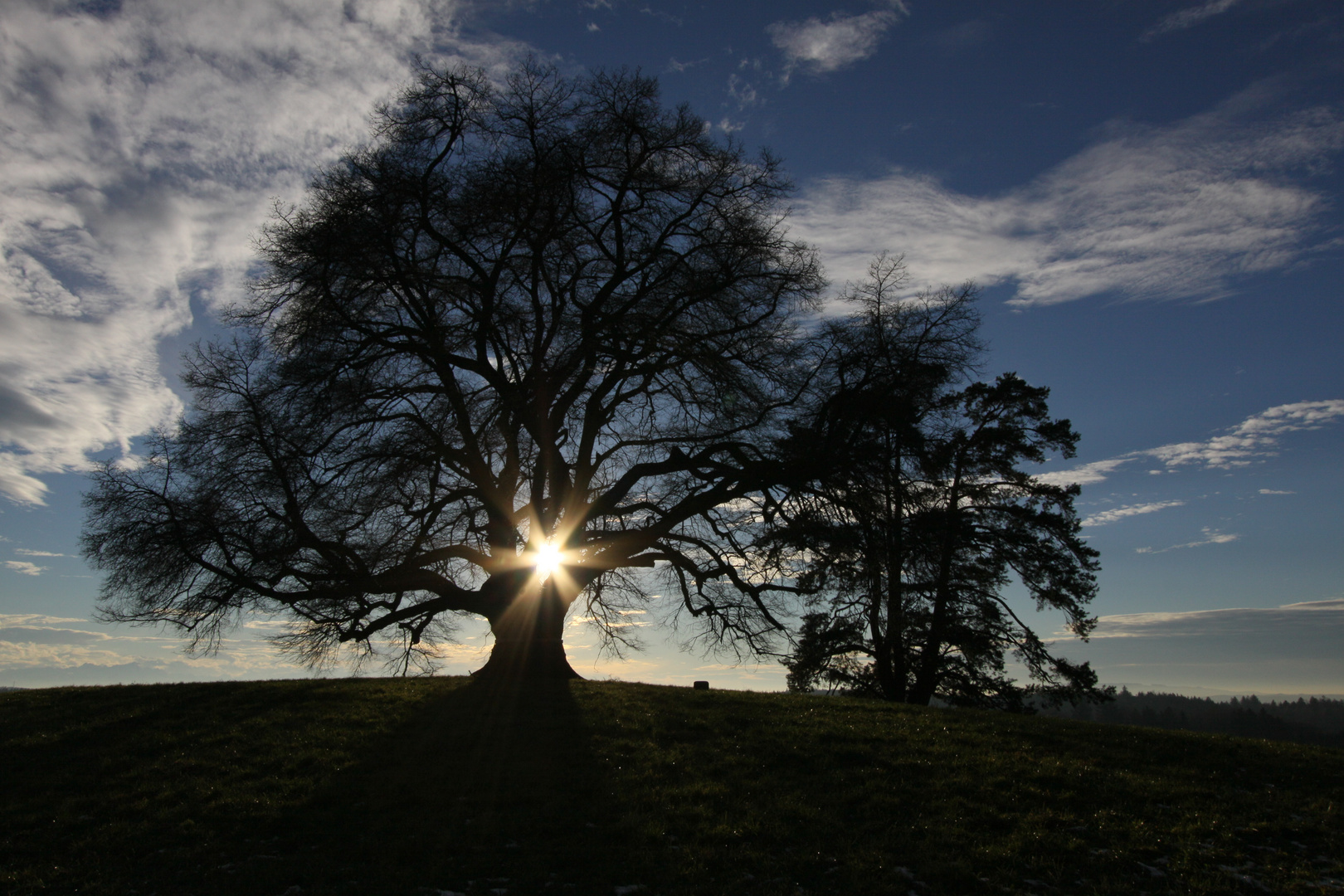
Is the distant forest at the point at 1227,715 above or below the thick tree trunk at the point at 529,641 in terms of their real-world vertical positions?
below

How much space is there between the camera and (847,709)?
14.5 metres

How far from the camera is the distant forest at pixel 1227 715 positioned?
23891mm

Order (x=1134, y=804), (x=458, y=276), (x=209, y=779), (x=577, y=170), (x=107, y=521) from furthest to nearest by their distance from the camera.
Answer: (x=458, y=276), (x=577, y=170), (x=107, y=521), (x=209, y=779), (x=1134, y=804)

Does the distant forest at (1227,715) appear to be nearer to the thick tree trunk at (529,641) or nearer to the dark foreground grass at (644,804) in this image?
the dark foreground grass at (644,804)

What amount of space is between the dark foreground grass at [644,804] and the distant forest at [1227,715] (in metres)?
4.70

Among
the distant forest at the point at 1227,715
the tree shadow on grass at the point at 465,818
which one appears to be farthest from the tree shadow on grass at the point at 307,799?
the distant forest at the point at 1227,715

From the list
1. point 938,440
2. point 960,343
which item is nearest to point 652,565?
point 938,440

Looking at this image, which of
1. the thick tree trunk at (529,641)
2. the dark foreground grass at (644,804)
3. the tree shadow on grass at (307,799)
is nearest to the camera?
the dark foreground grass at (644,804)

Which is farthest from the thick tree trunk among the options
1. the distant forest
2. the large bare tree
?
the distant forest

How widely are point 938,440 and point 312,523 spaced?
43.3 ft

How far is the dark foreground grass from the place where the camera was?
7703mm

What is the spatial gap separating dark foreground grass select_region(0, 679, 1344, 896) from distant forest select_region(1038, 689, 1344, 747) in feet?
15.4

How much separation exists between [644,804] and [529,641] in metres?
8.83

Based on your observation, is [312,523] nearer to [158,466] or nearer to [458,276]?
[158,466]
